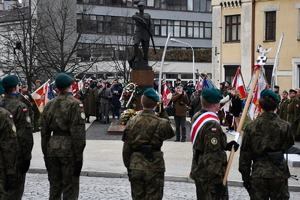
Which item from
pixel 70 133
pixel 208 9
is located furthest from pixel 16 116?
pixel 208 9

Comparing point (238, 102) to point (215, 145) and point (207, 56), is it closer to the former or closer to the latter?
point (215, 145)

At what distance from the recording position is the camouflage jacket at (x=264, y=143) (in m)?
6.45

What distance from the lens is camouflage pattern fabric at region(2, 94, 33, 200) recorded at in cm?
763

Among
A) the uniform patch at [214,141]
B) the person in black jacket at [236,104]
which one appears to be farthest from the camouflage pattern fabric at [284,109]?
the uniform patch at [214,141]

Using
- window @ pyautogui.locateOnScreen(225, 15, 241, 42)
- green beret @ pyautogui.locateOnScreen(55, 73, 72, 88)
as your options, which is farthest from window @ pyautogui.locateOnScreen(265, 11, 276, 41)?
green beret @ pyautogui.locateOnScreen(55, 73, 72, 88)

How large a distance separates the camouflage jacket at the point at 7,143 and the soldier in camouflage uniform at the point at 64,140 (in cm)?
60

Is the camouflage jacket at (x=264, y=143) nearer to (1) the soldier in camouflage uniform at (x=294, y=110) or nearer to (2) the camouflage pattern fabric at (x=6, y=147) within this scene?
(2) the camouflage pattern fabric at (x=6, y=147)

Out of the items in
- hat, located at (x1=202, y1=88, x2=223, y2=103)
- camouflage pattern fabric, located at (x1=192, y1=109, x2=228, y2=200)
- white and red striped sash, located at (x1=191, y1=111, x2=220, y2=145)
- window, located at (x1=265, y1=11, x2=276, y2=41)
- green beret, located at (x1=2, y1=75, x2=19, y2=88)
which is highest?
window, located at (x1=265, y1=11, x2=276, y2=41)

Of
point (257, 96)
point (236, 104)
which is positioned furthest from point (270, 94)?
point (236, 104)

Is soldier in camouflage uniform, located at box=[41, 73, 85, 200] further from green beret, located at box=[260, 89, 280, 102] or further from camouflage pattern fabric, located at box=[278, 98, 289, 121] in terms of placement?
camouflage pattern fabric, located at box=[278, 98, 289, 121]

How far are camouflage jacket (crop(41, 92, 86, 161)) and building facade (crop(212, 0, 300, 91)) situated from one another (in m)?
29.3

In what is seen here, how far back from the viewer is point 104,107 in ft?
78.7

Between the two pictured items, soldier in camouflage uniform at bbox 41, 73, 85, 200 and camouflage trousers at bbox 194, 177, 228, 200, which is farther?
soldier in camouflage uniform at bbox 41, 73, 85, 200

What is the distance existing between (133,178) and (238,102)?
557 inches
